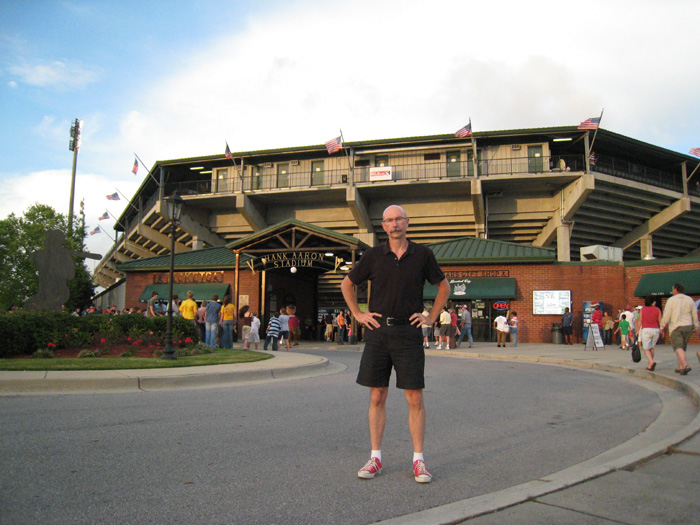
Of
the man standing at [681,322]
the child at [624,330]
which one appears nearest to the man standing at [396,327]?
the man standing at [681,322]

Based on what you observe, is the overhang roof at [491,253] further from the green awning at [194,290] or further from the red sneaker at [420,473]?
the red sneaker at [420,473]

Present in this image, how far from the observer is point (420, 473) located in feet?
12.8

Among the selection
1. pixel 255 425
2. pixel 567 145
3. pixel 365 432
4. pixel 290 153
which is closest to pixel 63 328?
pixel 255 425

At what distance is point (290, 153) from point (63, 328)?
2682 centimetres

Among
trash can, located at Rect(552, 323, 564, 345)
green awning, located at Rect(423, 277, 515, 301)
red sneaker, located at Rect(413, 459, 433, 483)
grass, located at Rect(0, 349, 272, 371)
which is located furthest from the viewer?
green awning, located at Rect(423, 277, 515, 301)

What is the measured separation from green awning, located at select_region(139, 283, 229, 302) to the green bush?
534 inches

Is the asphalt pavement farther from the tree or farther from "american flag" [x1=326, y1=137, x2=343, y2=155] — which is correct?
the tree

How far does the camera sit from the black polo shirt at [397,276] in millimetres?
4062

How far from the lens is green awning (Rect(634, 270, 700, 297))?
74.2ft

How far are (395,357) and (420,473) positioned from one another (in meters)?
0.83

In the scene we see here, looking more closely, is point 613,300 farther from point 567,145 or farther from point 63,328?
point 63,328

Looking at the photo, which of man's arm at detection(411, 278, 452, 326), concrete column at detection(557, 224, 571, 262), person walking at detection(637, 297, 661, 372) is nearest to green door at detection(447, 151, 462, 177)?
concrete column at detection(557, 224, 571, 262)

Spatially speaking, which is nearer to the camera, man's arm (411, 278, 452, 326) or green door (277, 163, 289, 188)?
man's arm (411, 278, 452, 326)

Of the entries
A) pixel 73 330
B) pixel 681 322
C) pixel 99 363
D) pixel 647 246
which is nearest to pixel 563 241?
pixel 647 246
